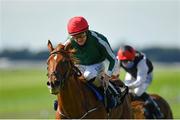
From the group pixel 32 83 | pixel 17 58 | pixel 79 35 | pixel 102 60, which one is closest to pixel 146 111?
pixel 102 60

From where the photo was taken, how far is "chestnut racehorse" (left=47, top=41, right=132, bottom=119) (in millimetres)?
8555

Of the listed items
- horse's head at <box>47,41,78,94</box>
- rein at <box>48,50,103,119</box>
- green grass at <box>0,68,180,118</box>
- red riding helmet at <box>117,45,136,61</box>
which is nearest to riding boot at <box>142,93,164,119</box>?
red riding helmet at <box>117,45,136,61</box>

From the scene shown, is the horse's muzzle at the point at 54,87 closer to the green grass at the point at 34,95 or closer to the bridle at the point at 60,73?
the bridle at the point at 60,73

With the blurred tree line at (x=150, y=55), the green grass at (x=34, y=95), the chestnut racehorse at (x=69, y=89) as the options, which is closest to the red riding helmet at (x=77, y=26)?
the chestnut racehorse at (x=69, y=89)

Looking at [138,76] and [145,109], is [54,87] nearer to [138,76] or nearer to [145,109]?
[138,76]

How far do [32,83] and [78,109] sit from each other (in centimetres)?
4807

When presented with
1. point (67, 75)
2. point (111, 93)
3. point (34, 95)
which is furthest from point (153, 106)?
point (34, 95)

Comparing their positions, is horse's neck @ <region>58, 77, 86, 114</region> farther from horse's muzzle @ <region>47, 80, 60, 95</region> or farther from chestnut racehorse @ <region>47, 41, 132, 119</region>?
horse's muzzle @ <region>47, 80, 60, 95</region>

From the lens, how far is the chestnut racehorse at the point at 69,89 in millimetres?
8555

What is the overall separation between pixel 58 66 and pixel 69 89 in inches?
26.0

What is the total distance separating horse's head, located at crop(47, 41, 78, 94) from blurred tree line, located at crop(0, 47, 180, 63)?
208 ft

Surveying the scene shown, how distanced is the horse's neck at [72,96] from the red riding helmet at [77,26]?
65 centimetres

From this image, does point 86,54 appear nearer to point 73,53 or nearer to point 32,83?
point 73,53

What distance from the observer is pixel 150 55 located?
77500 millimetres
